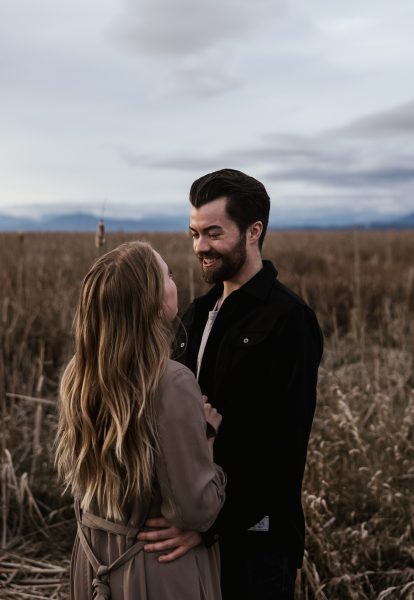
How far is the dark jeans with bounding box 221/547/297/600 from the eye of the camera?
67.5 inches

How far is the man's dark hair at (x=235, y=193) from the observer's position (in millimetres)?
1739

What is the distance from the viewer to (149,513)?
4.95ft

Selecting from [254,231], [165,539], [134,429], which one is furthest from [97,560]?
[254,231]

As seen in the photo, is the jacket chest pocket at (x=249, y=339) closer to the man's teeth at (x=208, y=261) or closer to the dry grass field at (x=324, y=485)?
the man's teeth at (x=208, y=261)

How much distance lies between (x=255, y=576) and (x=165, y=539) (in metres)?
0.35

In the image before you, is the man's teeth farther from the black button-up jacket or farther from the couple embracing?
the black button-up jacket

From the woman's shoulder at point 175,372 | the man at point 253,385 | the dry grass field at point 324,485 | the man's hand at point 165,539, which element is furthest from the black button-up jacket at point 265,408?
the dry grass field at point 324,485

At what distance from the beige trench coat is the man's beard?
0.40 metres

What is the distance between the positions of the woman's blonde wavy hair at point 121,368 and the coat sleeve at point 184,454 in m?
0.03

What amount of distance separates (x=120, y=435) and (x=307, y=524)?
5.23ft

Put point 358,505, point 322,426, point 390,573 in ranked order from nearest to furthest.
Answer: point 390,573
point 358,505
point 322,426

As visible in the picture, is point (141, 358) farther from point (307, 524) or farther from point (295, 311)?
point (307, 524)

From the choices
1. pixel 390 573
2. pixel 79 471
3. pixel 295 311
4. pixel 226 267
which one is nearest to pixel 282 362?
pixel 295 311

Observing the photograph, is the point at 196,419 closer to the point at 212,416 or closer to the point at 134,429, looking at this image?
the point at 134,429
